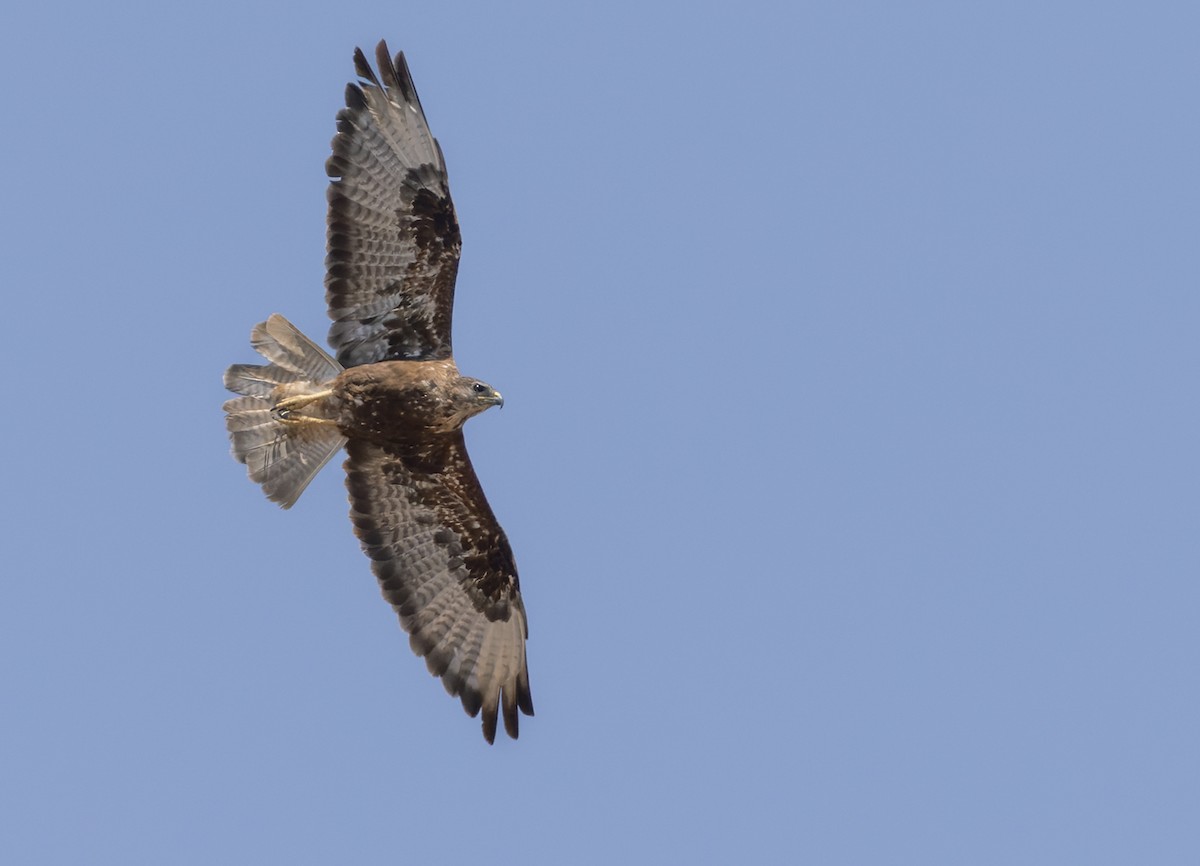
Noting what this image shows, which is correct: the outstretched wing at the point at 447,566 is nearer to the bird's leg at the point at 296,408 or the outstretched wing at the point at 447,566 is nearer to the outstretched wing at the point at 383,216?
the bird's leg at the point at 296,408

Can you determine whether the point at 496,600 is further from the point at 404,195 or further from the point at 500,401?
the point at 404,195

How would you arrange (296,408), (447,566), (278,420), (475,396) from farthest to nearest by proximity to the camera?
(447,566), (278,420), (296,408), (475,396)

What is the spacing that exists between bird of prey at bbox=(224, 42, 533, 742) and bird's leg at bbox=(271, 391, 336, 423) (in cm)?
1

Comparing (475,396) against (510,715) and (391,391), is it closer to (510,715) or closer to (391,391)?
(391,391)

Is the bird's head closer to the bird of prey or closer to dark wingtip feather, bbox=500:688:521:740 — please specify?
the bird of prey

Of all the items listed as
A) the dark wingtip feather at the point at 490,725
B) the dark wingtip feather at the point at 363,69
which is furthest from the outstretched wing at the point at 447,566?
the dark wingtip feather at the point at 363,69

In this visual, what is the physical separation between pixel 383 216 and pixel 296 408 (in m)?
1.53

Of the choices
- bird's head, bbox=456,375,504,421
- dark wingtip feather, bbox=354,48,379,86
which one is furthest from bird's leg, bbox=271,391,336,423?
dark wingtip feather, bbox=354,48,379,86

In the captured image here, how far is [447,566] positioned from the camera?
50.0ft

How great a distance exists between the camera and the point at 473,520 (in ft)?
49.9

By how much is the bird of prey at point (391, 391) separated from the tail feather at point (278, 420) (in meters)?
0.01

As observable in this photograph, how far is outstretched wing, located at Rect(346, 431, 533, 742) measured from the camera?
14977mm

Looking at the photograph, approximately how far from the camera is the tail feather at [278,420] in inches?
574

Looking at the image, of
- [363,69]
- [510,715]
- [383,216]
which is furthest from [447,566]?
[363,69]
